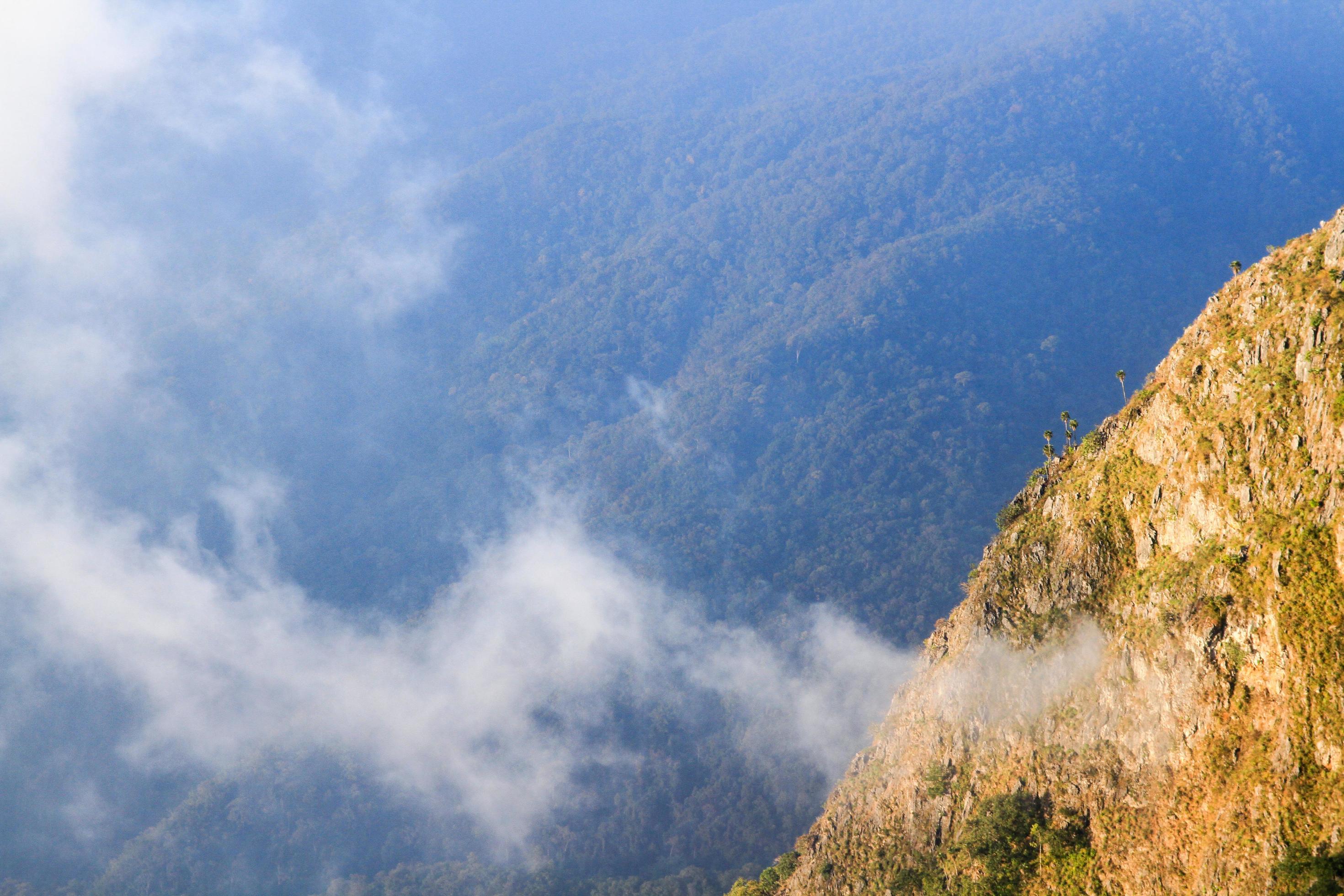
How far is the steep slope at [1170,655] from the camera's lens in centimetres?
7094

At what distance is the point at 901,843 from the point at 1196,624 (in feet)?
124

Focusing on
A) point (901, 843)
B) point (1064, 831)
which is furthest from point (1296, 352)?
point (901, 843)

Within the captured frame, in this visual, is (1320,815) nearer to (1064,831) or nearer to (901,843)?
(1064,831)

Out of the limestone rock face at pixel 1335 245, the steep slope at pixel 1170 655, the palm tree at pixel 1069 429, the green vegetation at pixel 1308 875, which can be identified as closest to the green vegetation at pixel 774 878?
the steep slope at pixel 1170 655

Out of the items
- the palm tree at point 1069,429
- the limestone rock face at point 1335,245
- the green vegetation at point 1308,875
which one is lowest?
the green vegetation at point 1308,875

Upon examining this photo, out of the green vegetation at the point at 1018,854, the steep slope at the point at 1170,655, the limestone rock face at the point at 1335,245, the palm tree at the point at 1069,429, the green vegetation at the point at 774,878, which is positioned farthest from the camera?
the green vegetation at the point at 774,878

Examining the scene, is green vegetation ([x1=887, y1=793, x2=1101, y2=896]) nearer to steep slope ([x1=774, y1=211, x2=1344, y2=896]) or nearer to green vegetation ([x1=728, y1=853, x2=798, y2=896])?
Answer: steep slope ([x1=774, y1=211, x2=1344, y2=896])

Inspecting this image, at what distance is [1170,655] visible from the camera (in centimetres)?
8131

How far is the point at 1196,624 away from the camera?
258 ft

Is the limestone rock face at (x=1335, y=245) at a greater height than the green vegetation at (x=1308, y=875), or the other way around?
the limestone rock face at (x=1335, y=245)

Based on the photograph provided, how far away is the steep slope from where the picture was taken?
70938 mm

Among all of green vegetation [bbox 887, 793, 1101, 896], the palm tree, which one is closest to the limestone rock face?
the palm tree

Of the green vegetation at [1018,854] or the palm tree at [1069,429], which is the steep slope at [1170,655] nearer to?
the green vegetation at [1018,854]

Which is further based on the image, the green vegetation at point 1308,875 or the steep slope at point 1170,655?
the steep slope at point 1170,655
